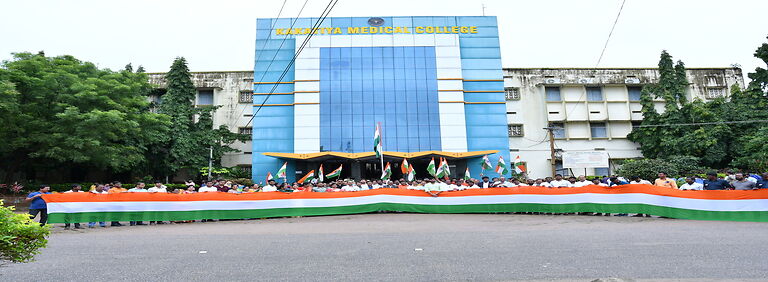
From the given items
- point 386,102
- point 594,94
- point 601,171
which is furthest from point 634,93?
point 386,102

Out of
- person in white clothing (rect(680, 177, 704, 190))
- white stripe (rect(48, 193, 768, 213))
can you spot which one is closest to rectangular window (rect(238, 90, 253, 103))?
white stripe (rect(48, 193, 768, 213))

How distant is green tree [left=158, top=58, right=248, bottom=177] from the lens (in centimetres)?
3297

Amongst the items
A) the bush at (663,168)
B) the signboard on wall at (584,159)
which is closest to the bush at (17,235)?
the signboard on wall at (584,159)

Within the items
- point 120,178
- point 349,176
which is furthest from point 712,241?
point 120,178

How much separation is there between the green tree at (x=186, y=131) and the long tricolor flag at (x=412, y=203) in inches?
789

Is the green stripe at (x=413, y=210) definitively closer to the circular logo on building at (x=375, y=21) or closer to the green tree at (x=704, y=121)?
the green tree at (x=704, y=121)

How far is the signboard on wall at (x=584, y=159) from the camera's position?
31438 millimetres

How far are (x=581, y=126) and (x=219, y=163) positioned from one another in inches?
1217

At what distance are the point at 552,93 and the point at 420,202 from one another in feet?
94.1

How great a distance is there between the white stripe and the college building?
15118 millimetres

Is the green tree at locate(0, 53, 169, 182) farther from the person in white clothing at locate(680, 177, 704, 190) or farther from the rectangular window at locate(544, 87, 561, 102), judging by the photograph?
Answer: the rectangular window at locate(544, 87, 561, 102)

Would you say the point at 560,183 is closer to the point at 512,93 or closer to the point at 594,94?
the point at 512,93

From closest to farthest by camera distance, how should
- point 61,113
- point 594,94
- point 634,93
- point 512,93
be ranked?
point 61,113, point 512,93, point 594,94, point 634,93

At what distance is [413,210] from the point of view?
51.7ft
